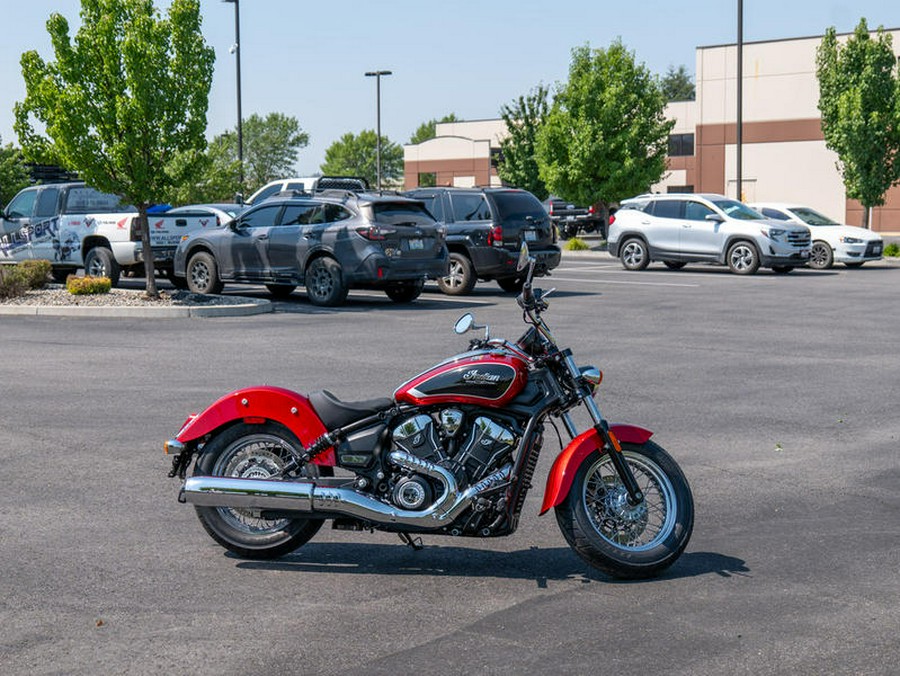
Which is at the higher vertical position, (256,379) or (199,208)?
(199,208)

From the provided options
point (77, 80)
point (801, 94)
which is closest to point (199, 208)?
point (77, 80)

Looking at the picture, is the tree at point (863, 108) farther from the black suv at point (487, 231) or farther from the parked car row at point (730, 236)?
the black suv at point (487, 231)

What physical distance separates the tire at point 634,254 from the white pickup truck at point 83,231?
36.1 feet

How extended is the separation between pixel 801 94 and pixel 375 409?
2070 inches

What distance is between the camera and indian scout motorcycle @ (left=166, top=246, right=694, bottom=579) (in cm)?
584

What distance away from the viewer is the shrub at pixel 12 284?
20672 millimetres

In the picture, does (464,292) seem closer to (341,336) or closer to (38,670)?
(341,336)

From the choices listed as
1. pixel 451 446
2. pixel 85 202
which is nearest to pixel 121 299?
pixel 85 202

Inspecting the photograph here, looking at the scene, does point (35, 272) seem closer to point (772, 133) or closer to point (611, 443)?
point (611, 443)

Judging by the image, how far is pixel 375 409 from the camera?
6.04 m

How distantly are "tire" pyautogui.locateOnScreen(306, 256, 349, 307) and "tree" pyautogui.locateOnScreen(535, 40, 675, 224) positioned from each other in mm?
21869

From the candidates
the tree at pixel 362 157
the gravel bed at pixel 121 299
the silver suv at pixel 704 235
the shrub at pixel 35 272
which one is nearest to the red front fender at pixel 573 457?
the gravel bed at pixel 121 299

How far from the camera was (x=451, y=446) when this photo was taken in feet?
19.5

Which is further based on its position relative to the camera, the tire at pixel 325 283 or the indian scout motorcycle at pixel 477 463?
the tire at pixel 325 283
